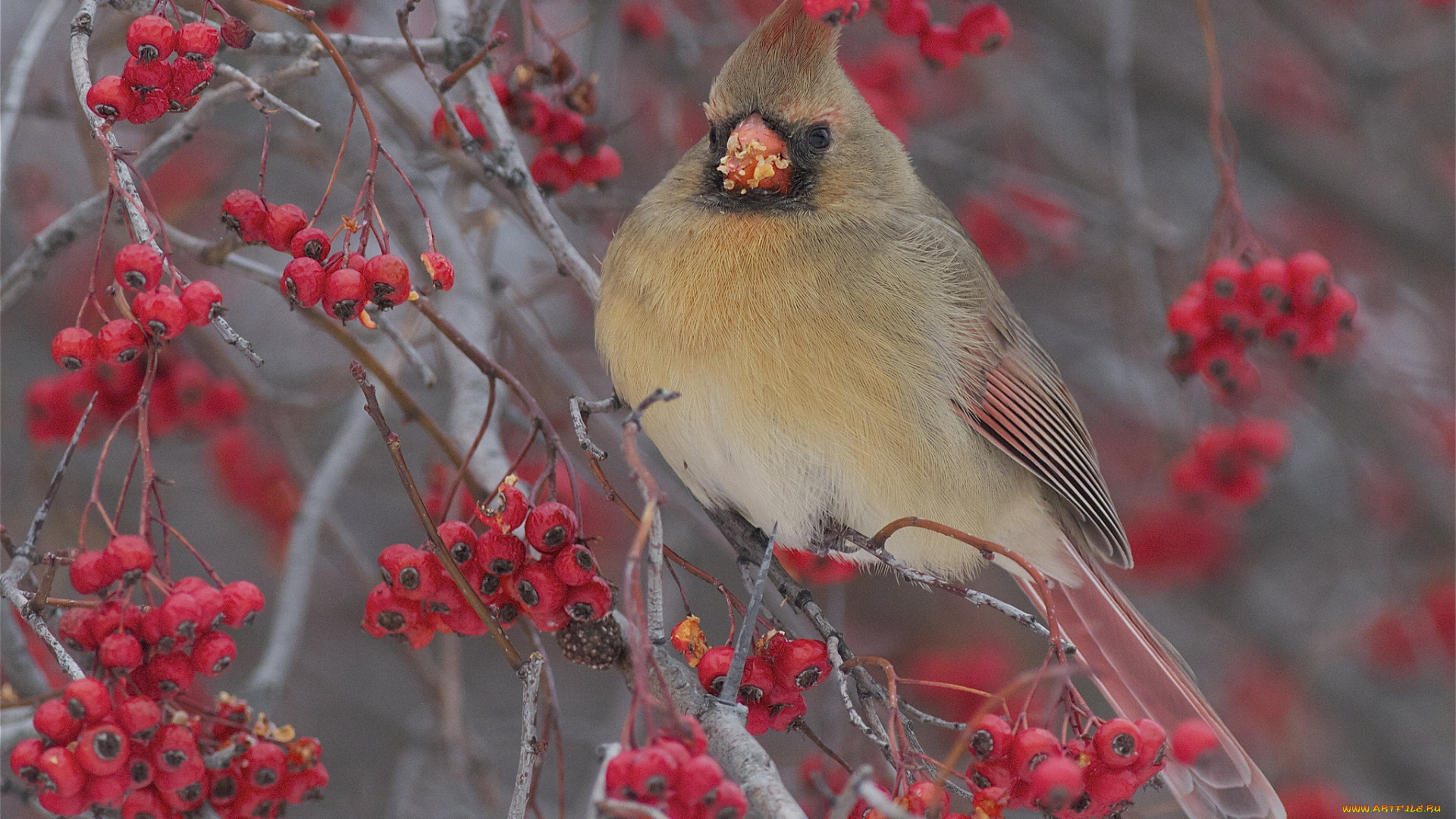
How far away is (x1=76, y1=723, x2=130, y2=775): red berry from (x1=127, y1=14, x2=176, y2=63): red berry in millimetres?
890

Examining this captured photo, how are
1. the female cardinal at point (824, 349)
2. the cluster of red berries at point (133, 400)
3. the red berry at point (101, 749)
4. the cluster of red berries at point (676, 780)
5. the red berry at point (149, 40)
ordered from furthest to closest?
the cluster of red berries at point (133, 400), the female cardinal at point (824, 349), the red berry at point (149, 40), the red berry at point (101, 749), the cluster of red berries at point (676, 780)

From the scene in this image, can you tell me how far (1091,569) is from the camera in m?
3.34

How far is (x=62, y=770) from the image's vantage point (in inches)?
62.0

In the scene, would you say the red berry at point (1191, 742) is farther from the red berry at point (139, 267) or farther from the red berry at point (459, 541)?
the red berry at point (139, 267)

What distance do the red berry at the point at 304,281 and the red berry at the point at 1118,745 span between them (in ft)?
4.24

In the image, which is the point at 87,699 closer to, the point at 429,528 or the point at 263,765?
the point at 263,765

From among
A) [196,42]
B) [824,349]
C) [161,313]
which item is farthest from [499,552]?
[824,349]

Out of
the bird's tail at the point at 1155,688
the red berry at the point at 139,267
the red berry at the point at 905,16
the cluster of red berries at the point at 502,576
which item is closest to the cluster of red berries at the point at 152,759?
the cluster of red berries at the point at 502,576

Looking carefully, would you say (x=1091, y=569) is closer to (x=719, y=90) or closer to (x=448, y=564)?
(x=719, y=90)

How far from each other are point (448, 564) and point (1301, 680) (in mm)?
3504

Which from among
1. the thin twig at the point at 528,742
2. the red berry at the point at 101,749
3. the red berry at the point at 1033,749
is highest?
the red berry at the point at 101,749

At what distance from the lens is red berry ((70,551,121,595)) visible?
1644 mm

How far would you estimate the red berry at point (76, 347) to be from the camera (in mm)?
1748

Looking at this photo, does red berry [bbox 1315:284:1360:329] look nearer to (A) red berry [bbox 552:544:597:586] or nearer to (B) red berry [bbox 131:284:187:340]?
(A) red berry [bbox 552:544:597:586]
